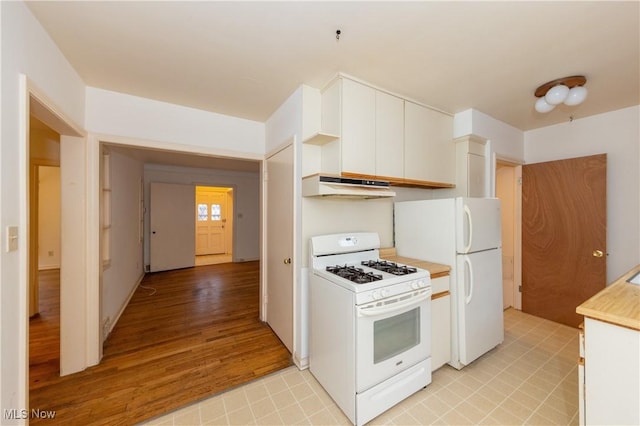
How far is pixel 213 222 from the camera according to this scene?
7785 mm

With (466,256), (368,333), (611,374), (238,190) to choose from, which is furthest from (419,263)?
(238,190)

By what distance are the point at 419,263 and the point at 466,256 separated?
14.8 inches

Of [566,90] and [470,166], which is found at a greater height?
[566,90]

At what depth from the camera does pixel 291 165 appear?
226 centimetres

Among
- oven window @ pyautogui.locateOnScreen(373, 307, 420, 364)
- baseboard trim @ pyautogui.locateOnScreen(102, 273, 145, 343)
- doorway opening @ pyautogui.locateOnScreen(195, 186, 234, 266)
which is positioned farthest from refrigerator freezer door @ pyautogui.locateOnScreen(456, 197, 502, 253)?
doorway opening @ pyautogui.locateOnScreen(195, 186, 234, 266)

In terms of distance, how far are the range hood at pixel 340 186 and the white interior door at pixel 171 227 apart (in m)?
4.81

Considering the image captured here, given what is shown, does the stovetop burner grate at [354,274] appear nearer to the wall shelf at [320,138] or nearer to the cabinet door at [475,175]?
the wall shelf at [320,138]

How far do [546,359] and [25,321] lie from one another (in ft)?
12.2

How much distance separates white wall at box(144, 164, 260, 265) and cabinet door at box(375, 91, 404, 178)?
4964 mm

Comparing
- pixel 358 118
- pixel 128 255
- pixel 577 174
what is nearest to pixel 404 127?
pixel 358 118

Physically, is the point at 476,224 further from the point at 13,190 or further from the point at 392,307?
the point at 13,190

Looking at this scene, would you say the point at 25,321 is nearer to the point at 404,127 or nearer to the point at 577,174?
the point at 404,127

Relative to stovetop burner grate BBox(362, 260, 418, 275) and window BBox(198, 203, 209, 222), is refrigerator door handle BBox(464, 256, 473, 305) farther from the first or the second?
window BBox(198, 203, 209, 222)

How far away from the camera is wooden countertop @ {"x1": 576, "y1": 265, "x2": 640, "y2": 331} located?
3.54ft
